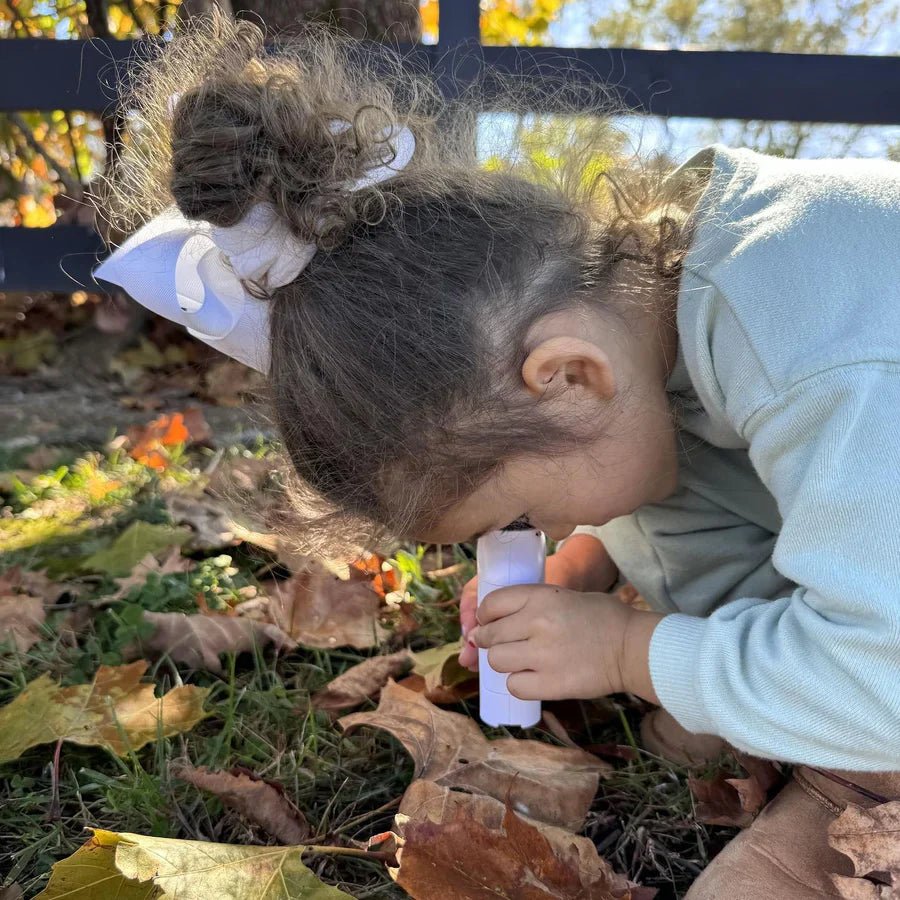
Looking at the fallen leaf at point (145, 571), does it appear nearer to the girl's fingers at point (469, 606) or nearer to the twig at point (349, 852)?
the girl's fingers at point (469, 606)

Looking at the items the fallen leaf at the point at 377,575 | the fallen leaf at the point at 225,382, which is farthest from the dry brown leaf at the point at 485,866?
the fallen leaf at the point at 225,382

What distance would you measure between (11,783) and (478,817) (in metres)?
0.59

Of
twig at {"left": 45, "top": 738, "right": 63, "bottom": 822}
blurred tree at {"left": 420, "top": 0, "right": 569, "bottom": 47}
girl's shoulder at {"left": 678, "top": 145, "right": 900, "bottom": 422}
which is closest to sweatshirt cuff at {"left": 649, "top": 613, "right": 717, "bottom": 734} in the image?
girl's shoulder at {"left": 678, "top": 145, "right": 900, "bottom": 422}

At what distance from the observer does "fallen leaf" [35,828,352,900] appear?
942mm

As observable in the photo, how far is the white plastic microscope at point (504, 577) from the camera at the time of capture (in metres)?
1.34

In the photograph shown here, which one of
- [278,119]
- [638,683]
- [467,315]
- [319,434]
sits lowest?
[638,683]

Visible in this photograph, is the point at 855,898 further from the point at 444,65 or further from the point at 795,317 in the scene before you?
the point at 444,65

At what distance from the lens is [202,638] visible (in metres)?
1.50

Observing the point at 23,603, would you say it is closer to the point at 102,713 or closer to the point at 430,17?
the point at 102,713

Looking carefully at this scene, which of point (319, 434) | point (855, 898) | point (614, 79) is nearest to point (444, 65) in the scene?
point (614, 79)

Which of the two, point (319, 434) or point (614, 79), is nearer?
point (319, 434)

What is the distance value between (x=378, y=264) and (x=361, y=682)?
0.63 meters

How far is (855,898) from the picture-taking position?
A: 1.00m

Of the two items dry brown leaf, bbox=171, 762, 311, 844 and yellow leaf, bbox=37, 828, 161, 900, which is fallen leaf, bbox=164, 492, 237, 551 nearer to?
dry brown leaf, bbox=171, 762, 311, 844
